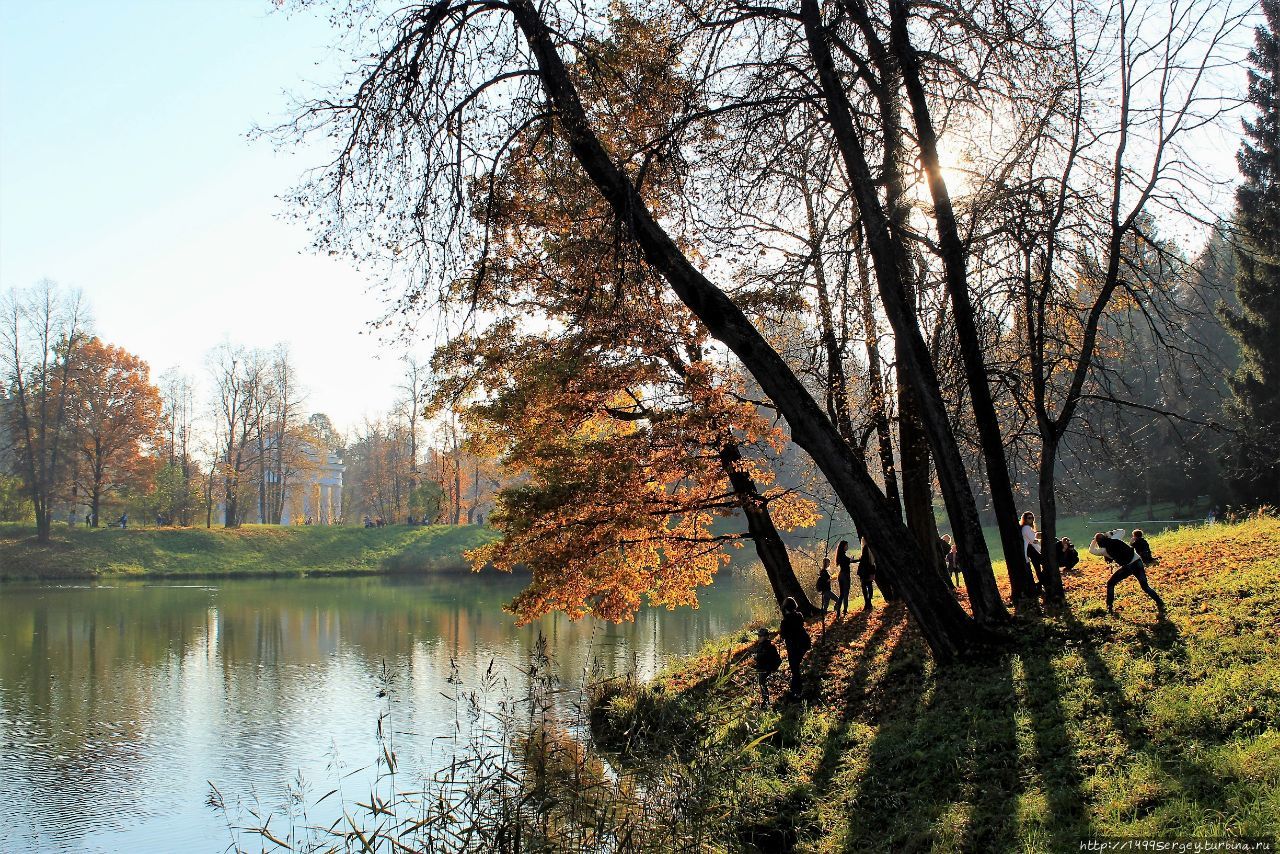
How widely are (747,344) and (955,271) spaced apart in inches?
115

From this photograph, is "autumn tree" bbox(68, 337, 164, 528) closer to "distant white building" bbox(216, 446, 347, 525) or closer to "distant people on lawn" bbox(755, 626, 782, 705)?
"distant white building" bbox(216, 446, 347, 525)

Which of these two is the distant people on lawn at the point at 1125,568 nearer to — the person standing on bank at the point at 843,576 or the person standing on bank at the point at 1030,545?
the person standing on bank at the point at 1030,545

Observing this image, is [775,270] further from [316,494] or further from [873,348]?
[316,494]

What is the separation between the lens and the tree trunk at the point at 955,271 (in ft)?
30.8

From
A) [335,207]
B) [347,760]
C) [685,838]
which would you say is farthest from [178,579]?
[685,838]

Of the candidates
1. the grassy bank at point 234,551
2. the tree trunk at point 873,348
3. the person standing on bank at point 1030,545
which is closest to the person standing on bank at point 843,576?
the tree trunk at point 873,348

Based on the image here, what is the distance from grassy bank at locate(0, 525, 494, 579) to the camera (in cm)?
3975

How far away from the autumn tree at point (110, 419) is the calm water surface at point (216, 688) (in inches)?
630

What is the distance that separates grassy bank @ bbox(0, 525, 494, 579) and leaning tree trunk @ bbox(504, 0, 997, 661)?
123 ft

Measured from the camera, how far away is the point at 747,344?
8.35 meters

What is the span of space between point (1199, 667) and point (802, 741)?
3.51 m

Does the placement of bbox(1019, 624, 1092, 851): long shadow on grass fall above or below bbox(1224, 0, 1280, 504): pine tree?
below

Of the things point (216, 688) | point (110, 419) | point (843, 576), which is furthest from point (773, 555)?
point (110, 419)

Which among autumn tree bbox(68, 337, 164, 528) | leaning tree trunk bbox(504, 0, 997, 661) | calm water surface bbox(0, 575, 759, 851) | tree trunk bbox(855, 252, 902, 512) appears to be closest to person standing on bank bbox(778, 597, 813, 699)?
leaning tree trunk bbox(504, 0, 997, 661)
